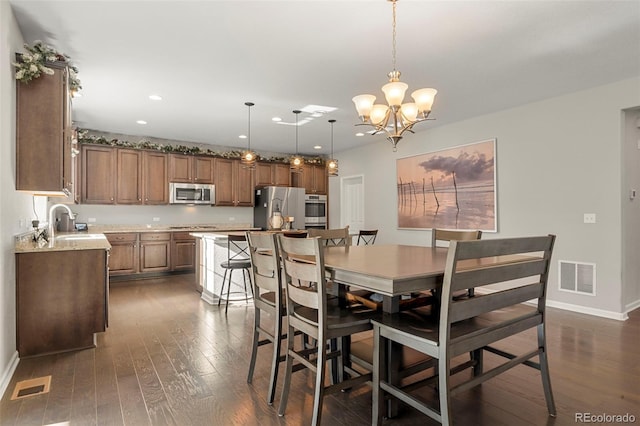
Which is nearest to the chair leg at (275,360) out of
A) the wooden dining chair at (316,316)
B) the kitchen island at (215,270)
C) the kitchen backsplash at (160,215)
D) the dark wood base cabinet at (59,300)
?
the wooden dining chair at (316,316)

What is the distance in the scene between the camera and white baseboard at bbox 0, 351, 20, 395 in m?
2.18

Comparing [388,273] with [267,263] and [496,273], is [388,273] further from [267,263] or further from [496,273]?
[267,263]

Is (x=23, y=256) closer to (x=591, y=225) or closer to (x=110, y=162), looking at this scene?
(x=110, y=162)

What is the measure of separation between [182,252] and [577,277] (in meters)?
5.87

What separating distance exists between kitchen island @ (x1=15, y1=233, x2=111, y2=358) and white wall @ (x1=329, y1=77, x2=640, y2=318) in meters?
4.70

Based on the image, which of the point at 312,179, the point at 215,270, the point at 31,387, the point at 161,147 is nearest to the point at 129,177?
the point at 161,147

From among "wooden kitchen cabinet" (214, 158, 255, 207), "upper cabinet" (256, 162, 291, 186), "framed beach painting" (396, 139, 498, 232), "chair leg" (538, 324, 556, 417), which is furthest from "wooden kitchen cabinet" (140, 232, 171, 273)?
"chair leg" (538, 324, 556, 417)

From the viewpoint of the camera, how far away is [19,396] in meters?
2.13

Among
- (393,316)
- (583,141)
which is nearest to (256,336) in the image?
(393,316)

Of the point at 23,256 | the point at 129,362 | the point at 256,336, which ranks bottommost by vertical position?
the point at 129,362

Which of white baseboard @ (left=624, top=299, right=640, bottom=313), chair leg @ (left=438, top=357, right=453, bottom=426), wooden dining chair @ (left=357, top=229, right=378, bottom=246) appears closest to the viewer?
chair leg @ (left=438, top=357, right=453, bottom=426)

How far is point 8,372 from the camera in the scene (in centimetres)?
236

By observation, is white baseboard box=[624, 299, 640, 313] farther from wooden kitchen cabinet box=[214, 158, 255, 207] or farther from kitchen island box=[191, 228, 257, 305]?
wooden kitchen cabinet box=[214, 158, 255, 207]

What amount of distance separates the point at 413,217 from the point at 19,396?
5.20 meters
